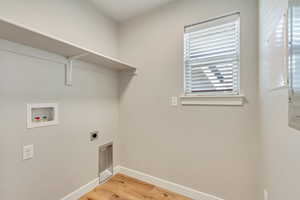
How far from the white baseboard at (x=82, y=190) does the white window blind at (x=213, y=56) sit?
69.9 inches

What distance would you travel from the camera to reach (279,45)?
744 millimetres

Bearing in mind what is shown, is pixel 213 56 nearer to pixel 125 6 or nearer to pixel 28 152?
pixel 125 6

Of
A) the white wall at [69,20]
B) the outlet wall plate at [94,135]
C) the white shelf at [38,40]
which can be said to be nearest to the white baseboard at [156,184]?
the outlet wall plate at [94,135]

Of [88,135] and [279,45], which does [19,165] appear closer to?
[88,135]

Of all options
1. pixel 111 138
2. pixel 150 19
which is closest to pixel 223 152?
pixel 111 138

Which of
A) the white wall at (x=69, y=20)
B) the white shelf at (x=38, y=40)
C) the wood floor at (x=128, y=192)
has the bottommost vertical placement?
the wood floor at (x=128, y=192)

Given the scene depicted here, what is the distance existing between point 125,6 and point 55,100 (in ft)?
5.16

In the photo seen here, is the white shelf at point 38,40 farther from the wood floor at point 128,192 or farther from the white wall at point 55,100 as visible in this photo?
the wood floor at point 128,192

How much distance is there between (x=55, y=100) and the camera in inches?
59.7

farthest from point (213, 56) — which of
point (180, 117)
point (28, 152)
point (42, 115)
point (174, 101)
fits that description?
point (28, 152)

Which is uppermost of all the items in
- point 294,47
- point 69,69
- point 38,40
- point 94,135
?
point 38,40

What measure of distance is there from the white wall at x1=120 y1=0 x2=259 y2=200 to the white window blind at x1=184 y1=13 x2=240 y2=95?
0.08 m

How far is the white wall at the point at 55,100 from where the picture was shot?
1203mm

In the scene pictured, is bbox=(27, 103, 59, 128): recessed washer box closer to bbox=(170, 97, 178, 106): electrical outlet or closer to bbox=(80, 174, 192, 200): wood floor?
bbox=(80, 174, 192, 200): wood floor
